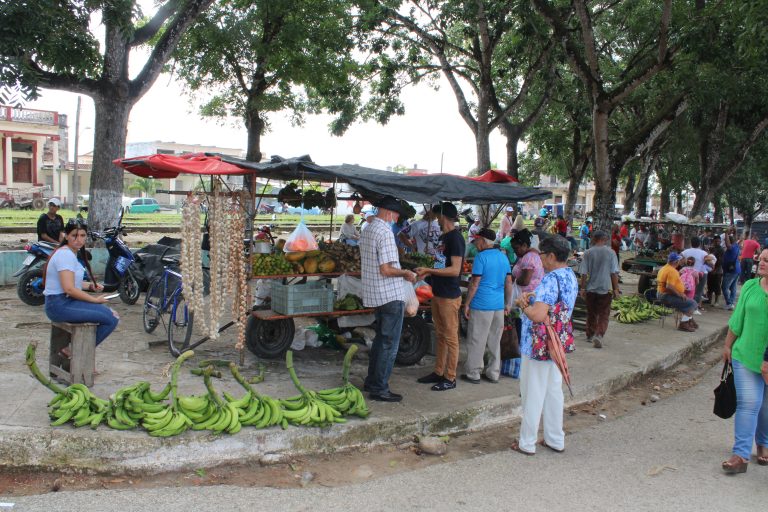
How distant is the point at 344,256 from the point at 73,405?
3494 millimetres

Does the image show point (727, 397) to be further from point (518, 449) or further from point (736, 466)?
point (518, 449)

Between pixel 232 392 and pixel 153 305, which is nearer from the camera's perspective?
pixel 232 392

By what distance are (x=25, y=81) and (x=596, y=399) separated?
7.96 m

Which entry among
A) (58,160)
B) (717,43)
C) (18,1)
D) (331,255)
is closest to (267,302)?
(331,255)

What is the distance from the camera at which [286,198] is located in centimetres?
798

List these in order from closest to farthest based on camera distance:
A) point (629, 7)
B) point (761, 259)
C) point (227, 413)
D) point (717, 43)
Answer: point (761, 259)
point (227, 413)
point (717, 43)
point (629, 7)

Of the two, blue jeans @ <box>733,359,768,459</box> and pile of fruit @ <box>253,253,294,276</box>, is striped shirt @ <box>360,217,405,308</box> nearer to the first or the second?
pile of fruit @ <box>253,253,294,276</box>

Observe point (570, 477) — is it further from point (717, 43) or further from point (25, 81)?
point (717, 43)

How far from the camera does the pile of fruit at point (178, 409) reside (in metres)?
4.52

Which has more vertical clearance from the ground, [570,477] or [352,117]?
[352,117]

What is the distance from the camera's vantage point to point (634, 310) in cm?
1174

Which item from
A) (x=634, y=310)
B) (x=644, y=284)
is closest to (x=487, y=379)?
(x=634, y=310)

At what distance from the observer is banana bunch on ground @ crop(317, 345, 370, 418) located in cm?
519

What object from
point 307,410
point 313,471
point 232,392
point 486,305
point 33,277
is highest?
point 486,305
